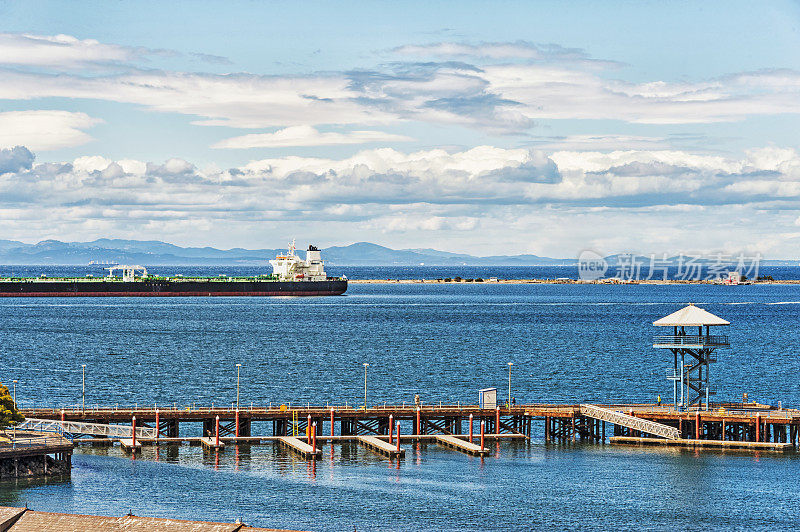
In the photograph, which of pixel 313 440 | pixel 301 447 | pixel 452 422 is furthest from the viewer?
pixel 452 422

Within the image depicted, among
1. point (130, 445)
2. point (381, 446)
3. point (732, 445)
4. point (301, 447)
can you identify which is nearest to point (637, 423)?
point (732, 445)

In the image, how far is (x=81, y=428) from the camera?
73000mm

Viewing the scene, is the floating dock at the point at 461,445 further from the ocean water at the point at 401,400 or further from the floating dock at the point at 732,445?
the floating dock at the point at 732,445

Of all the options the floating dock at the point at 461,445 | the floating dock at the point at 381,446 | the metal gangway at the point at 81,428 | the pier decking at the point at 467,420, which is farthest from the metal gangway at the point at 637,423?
the metal gangway at the point at 81,428

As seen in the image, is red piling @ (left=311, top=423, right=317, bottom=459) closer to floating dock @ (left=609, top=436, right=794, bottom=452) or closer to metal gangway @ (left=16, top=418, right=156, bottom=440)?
metal gangway @ (left=16, top=418, right=156, bottom=440)

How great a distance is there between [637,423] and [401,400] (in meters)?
25.8

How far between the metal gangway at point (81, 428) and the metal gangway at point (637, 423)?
1221 inches

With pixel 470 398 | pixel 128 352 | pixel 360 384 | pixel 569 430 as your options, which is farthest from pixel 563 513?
pixel 128 352

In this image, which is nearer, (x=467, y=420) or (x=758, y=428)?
(x=758, y=428)

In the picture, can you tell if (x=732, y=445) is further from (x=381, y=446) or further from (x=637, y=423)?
(x=381, y=446)

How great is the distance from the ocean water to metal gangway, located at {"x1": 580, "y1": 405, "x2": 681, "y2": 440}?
215 cm

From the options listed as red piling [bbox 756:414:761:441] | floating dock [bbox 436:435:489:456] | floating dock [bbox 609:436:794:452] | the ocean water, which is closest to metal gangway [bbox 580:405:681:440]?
floating dock [bbox 609:436:794:452]

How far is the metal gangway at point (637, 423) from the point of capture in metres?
74.2

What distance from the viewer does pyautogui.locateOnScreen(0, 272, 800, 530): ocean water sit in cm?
5609
